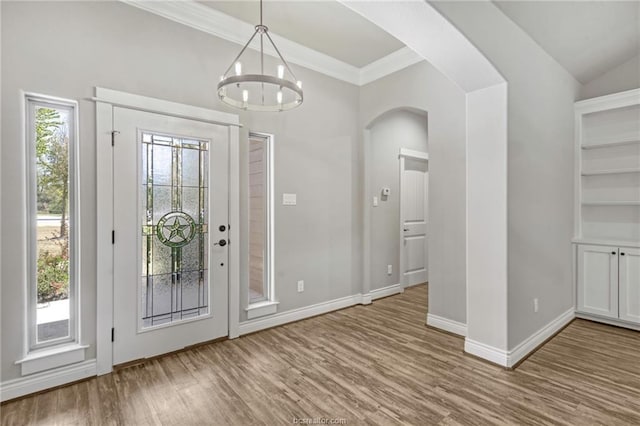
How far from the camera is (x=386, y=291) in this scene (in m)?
4.83

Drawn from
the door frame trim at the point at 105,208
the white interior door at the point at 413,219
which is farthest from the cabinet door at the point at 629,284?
the door frame trim at the point at 105,208

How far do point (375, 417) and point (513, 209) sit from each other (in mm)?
1968

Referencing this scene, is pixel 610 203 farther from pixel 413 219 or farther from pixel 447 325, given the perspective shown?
pixel 413 219

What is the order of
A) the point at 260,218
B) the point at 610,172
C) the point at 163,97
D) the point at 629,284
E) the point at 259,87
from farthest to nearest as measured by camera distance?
the point at 260,218 → the point at 610,172 → the point at 629,284 → the point at 259,87 → the point at 163,97

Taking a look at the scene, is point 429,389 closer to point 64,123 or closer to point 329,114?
point 329,114

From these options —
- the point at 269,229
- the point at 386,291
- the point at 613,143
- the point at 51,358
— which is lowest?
the point at 386,291

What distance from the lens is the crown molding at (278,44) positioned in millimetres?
2877

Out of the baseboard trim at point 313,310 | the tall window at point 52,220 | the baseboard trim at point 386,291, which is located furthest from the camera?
the baseboard trim at point 386,291

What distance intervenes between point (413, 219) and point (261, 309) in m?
3.05

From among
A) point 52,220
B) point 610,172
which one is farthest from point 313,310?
point 610,172

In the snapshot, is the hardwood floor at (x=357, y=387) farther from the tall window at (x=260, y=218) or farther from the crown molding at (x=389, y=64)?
the crown molding at (x=389, y=64)

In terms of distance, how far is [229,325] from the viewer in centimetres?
326

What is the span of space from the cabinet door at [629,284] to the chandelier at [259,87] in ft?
12.4

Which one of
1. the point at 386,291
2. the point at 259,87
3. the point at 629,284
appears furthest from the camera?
the point at 386,291
